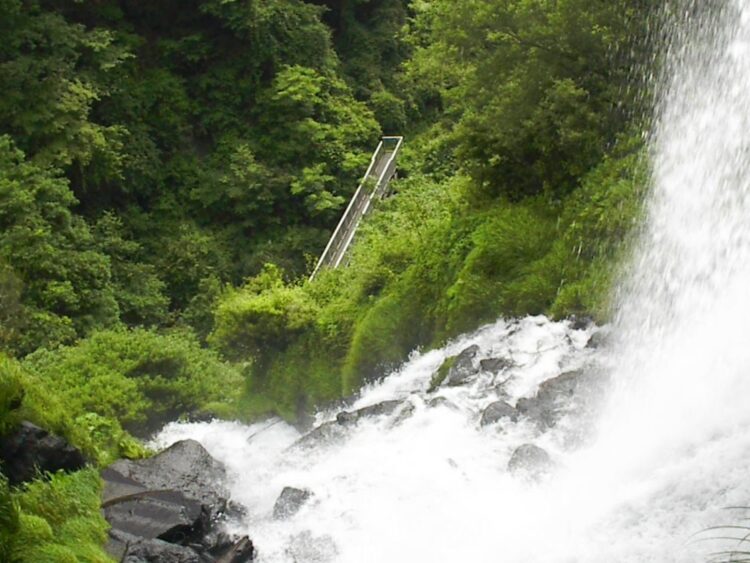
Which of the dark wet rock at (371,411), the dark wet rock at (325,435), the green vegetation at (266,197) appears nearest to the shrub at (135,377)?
the green vegetation at (266,197)

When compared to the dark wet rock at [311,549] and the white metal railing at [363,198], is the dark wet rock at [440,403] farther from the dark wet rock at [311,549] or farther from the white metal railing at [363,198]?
the white metal railing at [363,198]

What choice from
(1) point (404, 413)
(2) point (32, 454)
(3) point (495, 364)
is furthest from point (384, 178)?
(2) point (32, 454)

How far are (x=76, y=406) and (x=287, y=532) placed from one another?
18.6 feet

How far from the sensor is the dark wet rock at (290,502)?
9227 millimetres

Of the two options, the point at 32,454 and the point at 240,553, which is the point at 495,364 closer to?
the point at 240,553

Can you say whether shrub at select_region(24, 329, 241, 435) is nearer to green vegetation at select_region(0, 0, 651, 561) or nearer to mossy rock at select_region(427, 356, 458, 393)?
green vegetation at select_region(0, 0, 651, 561)

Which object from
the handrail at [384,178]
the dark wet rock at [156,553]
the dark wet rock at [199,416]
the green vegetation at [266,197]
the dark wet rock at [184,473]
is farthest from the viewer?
the handrail at [384,178]

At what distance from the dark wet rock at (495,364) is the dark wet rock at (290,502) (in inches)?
102

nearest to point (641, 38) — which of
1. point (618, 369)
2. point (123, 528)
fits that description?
point (618, 369)

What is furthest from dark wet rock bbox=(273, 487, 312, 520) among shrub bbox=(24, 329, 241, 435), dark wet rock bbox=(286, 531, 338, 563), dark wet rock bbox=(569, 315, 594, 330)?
shrub bbox=(24, 329, 241, 435)

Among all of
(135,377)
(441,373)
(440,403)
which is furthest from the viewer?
(135,377)

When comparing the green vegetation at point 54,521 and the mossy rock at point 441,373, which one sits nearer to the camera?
the green vegetation at point 54,521

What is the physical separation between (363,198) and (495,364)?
→ 1130cm

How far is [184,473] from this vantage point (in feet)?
33.2
